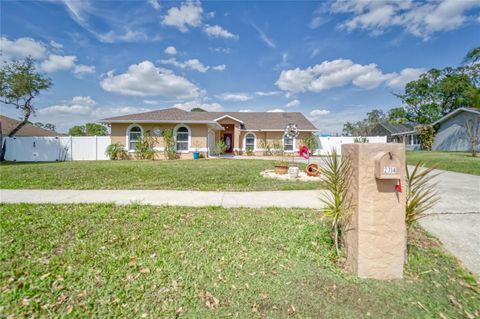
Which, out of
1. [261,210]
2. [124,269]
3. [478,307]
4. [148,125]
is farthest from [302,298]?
[148,125]

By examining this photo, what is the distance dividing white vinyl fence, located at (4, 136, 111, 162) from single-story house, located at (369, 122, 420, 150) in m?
42.3

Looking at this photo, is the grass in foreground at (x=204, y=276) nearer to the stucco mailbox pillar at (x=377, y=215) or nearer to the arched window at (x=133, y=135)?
the stucco mailbox pillar at (x=377, y=215)

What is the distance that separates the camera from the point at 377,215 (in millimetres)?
2631

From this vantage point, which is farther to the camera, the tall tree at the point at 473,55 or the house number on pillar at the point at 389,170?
the tall tree at the point at 473,55

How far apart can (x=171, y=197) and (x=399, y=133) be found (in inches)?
1796

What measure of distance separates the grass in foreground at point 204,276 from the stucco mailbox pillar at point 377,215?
193 mm

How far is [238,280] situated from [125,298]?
1.24 m

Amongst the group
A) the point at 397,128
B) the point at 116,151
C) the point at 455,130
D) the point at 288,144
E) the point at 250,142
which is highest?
the point at 397,128

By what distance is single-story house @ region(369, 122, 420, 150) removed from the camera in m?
38.7

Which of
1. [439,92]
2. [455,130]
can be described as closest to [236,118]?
[455,130]

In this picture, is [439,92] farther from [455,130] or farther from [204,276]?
[204,276]

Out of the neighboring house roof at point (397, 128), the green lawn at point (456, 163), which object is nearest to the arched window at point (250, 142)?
the green lawn at point (456, 163)

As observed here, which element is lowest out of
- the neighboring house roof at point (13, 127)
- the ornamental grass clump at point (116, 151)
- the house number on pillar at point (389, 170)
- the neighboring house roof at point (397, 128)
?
the house number on pillar at point (389, 170)

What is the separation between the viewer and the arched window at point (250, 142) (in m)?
25.8
